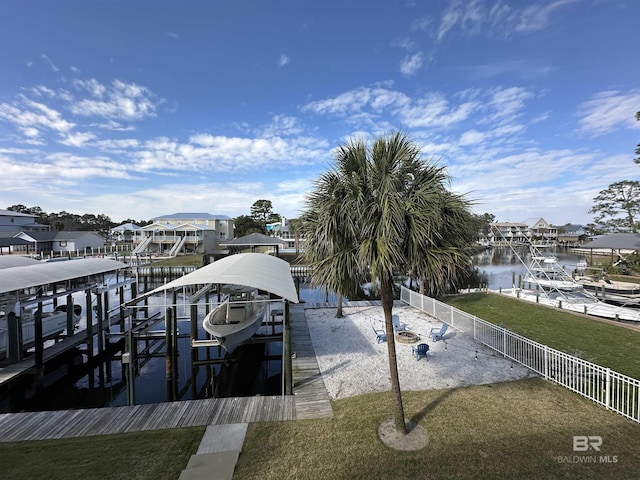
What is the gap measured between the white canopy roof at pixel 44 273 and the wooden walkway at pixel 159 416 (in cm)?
543

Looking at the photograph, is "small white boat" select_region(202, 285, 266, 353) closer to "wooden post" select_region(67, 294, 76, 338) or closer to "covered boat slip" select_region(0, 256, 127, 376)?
"covered boat slip" select_region(0, 256, 127, 376)

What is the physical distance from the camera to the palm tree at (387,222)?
175 inches

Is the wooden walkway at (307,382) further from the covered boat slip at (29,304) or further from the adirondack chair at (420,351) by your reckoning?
the covered boat slip at (29,304)

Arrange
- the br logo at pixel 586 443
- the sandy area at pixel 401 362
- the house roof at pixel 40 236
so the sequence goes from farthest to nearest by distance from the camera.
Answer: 1. the house roof at pixel 40 236
2. the sandy area at pixel 401 362
3. the br logo at pixel 586 443

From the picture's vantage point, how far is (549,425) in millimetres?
5422

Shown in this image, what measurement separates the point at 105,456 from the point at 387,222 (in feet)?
20.5

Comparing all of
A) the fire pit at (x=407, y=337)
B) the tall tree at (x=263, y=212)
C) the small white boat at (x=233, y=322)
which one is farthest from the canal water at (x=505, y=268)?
the tall tree at (x=263, y=212)

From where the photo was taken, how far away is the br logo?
4723 millimetres

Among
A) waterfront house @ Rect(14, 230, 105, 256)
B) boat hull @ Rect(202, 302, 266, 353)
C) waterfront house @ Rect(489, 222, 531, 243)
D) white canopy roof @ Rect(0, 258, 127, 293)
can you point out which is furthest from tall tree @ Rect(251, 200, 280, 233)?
boat hull @ Rect(202, 302, 266, 353)

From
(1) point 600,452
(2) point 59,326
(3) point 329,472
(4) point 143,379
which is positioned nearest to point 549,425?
(1) point 600,452

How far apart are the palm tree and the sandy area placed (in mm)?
3059

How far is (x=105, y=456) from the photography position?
4.79 m

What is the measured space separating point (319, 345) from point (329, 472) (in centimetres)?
627

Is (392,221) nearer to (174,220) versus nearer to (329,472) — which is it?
(329,472)
